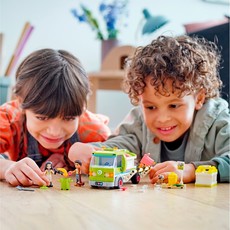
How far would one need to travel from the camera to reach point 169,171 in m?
1.00

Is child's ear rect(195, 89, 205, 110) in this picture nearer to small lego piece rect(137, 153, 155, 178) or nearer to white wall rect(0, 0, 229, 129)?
small lego piece rect(137, 153, 155, 178)

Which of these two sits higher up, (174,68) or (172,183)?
(174,68)

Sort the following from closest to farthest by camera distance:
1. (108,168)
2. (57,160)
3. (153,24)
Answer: (108,168), (57,160), (153,24)

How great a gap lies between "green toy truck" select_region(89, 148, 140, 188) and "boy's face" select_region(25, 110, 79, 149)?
0.90 feet

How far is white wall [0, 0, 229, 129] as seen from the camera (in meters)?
2.38

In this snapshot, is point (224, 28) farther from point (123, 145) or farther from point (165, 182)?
point (165, 182)

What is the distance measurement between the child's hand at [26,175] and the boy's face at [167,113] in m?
0.34

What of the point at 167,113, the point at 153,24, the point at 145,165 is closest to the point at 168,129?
the point at 167,113

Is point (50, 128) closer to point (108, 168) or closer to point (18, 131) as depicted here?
point (18, 131)

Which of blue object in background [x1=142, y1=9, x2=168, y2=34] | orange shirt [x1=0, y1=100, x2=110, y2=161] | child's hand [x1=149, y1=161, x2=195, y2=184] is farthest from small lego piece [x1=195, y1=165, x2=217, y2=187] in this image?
blue object in background [x1=142, y1=9, x2=168, y2=34]

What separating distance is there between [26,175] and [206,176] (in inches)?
14.3

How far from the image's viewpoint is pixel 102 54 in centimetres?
239

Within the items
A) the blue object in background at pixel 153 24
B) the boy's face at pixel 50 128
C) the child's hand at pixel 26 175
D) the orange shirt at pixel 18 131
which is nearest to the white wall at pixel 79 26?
the blue object in background at pixel 153 24

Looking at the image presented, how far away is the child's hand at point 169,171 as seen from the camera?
1004 mm
